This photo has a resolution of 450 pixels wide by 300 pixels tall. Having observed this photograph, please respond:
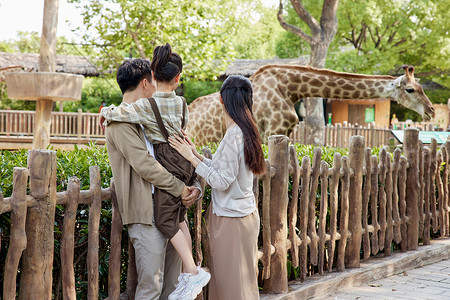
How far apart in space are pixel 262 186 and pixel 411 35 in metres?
24.5

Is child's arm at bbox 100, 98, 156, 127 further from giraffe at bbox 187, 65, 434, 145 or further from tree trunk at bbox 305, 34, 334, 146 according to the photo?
tree trunk at bbox 305, 34, 334, 146

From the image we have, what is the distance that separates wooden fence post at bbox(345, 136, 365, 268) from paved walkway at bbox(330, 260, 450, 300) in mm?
346

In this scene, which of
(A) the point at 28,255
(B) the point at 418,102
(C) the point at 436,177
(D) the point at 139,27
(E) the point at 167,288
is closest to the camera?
(A) the point at 28,255

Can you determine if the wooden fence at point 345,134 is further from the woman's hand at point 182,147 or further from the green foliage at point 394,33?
the woman's hand at point 182,147

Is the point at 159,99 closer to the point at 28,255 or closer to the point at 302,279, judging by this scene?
the point at 28,255

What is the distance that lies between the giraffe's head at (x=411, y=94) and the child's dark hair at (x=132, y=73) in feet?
18.3

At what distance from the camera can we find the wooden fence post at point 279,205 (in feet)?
16.1

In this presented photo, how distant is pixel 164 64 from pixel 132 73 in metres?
0.23

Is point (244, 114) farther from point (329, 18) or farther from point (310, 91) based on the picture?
A: point (329, 18)

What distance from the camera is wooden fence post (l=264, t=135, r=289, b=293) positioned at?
4895 mm

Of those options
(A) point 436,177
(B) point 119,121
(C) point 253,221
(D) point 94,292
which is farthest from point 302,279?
(A) point 436,177

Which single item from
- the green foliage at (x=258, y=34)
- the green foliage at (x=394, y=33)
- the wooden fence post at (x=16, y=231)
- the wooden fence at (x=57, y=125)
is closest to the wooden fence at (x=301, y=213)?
the wooden fence post at (x=16, y=231)

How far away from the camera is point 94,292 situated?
348 cm

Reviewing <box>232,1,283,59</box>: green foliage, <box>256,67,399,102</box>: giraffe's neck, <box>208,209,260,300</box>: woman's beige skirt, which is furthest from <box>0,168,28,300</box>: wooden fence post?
<box>232,1,283,59</box>: green foliage
